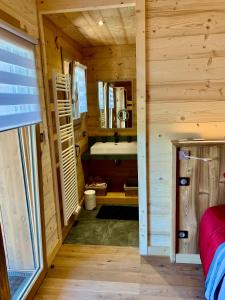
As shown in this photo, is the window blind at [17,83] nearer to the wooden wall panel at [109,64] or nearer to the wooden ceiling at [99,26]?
the wooden ceiling at [99,26]

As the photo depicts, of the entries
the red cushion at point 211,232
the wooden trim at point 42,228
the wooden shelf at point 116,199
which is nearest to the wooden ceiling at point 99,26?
the wooden trim at point 42,228

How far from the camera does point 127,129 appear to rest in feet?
12.8

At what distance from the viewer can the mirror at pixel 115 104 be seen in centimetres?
379

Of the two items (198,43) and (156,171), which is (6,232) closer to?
(156,171)

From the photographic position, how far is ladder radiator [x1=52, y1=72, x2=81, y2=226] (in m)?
2.52

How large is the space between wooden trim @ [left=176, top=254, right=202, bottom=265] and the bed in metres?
0.38

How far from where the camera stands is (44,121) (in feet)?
7.56

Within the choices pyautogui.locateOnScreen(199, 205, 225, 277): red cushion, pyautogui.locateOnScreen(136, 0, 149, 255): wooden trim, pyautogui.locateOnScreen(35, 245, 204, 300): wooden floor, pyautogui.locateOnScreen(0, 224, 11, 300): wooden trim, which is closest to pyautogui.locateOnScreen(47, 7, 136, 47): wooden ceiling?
pyautogui.locateOnScreen(136, 0, 149, 255): wooden trim

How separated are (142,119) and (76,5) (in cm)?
112

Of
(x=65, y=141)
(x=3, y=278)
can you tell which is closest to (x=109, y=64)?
(x=65, y=141)

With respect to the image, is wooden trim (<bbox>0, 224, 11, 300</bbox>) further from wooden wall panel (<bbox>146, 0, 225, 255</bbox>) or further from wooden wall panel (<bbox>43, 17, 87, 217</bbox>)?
wooden wall panel (<bbox>146, 0, 225, 255</bbox>)

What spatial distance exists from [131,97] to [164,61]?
1703 millimetres

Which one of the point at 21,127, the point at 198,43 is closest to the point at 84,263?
the point at 21,127

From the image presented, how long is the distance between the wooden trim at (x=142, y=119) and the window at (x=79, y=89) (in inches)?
49.4
